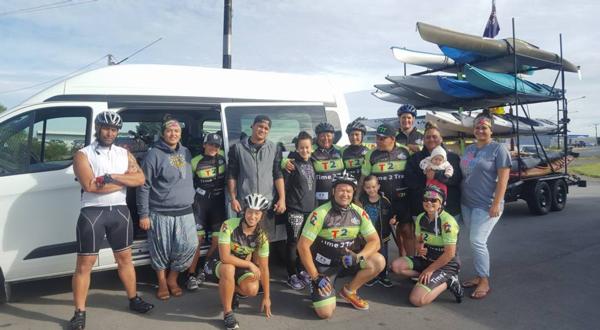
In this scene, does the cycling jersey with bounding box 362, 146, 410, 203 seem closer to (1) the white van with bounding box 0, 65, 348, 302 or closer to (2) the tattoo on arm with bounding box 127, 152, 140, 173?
(1) the white van with bounding box 0, 65, 348, 302

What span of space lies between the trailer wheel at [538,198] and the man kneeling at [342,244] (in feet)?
19.3

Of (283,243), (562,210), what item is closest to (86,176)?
(283,243)

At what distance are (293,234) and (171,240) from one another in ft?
4.01

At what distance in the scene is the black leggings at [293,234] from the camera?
436 centimetres

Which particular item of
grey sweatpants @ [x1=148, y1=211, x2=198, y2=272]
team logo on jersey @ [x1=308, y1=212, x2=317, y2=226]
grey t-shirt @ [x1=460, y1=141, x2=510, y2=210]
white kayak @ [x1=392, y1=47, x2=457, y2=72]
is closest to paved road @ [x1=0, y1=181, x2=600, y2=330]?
grey sweatpants @ [x1=148, y1=211, x2=198, y2=272]

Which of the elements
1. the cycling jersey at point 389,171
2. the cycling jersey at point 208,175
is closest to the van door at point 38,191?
the cycling jersey at point 208,175

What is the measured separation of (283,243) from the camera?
5113mm

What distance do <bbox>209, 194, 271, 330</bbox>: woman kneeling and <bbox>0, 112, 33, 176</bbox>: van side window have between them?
77.9 inches

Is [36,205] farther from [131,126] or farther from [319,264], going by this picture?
[319,264]

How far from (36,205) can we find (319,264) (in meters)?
2.64

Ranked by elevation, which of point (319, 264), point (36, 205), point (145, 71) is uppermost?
point (145, 71)

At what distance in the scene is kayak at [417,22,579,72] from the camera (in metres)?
8.27

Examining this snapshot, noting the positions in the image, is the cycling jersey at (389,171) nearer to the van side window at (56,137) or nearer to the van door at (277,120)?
the van door at (277,120)

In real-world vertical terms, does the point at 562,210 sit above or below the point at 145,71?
below
